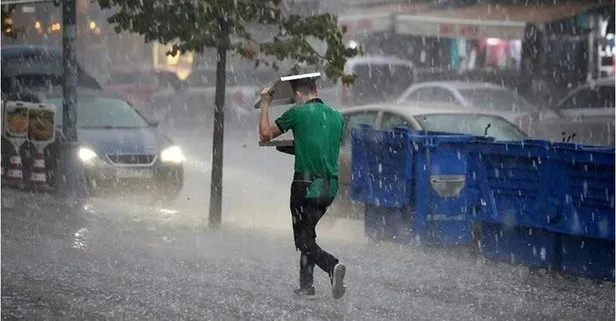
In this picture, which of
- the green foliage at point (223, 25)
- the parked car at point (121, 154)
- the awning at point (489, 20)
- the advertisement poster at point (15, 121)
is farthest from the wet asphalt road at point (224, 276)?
the awning at point (489, 20)

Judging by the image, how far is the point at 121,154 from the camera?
16688 mm

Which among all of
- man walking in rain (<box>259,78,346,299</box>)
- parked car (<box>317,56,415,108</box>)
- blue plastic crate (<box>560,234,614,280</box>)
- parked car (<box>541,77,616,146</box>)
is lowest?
parked car (<box>317,56,415,108</box>)

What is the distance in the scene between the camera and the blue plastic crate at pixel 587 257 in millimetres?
11281

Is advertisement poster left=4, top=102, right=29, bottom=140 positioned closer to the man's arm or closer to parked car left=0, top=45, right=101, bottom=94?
parked car left=0, top=45, right=101, bottom=94

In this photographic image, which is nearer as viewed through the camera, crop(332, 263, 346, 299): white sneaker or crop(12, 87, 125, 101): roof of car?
crop(332, 263, 346, 299): white sneaker

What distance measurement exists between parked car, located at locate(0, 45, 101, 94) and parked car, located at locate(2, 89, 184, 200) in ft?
9.10

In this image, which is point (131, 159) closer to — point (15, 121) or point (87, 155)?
point (87, 155)

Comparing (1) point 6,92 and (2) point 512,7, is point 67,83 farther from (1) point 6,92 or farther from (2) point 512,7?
(2) point 512,7

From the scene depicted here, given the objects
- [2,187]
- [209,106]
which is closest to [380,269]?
[2,187]

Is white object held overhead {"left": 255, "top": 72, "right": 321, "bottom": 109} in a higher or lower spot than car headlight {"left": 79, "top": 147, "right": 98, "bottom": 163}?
higher

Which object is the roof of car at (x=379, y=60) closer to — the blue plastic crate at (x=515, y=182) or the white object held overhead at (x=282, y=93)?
the blue plastic crate at (x=515, y=182)

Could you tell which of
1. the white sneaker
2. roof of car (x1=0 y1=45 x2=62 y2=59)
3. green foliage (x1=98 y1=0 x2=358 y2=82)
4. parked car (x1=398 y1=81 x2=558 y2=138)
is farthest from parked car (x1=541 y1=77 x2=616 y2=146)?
the white sneaker

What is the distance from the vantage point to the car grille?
16625mm

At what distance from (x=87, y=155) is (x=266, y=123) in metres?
7.38
